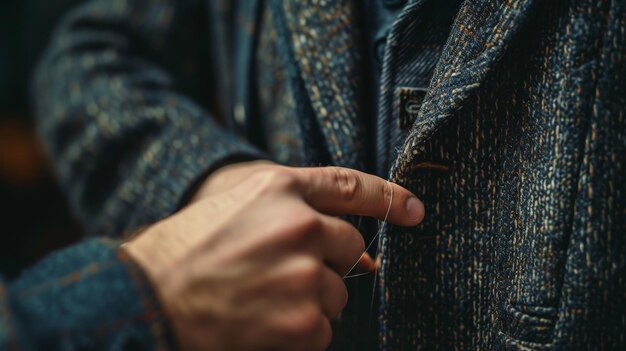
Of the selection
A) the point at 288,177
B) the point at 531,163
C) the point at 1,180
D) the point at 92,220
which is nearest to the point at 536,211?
the point at 531,163

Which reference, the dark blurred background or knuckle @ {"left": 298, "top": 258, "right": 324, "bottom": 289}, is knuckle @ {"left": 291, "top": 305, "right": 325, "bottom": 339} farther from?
the dark blurred background

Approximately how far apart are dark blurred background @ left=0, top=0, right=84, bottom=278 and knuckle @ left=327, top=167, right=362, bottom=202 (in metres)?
0.75

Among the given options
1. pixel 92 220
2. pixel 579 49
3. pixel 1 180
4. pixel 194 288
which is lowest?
pixel 1 180

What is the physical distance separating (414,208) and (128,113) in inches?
15.9

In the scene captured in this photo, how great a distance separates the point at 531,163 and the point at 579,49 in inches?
2.9

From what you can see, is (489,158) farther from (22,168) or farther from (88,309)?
(22,168)

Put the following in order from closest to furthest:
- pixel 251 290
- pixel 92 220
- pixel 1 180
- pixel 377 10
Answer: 1. pixel 251 290
2. pixel 377 10
3. pixel 92 220
4. pixel 1 180

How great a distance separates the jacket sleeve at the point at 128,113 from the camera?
573 mm

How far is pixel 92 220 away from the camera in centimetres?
65

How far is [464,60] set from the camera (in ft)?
1.09

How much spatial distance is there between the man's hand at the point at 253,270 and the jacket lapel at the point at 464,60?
2.9 inches

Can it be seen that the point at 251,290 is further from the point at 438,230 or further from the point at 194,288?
the point at 438,230

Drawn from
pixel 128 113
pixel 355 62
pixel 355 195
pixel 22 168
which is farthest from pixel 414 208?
pixel 22 168

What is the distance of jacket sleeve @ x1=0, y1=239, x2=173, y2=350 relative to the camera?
0.29 meters
